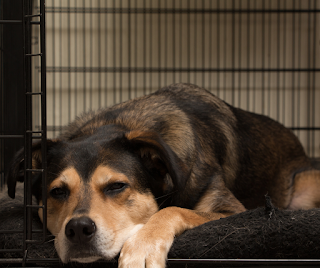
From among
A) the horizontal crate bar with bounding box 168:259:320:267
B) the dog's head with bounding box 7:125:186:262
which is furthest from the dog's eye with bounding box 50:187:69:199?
the horizontal crate bar with bounding box 168:259:320:267

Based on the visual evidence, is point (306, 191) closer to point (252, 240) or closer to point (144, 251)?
point (252, 240)

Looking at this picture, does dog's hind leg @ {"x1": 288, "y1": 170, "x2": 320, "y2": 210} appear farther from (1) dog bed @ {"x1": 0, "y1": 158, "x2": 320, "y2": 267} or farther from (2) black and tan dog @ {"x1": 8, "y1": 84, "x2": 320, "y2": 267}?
(1) dog bed @ {"x1": 0, "y1": 158, "x2": 320, "y2": 267}

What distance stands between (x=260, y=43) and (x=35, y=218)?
427 cm

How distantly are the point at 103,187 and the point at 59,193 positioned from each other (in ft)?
0.74

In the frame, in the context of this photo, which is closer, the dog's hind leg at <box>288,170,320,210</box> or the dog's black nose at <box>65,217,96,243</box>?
the dog's black nose at <box>65,217,96,243</box>

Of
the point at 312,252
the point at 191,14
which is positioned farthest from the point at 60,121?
the point at 312,252

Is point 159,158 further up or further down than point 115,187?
further up

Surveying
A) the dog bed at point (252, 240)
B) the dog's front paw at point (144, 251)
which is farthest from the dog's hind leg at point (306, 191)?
the dog's front paw at point (144, 251)

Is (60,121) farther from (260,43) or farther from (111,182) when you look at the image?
(111,182)

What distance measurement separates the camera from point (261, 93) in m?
5.10

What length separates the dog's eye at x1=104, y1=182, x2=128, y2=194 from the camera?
1536 millimetres

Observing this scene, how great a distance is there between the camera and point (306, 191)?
2.53 m

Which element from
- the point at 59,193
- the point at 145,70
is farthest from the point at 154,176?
the point at 145,70

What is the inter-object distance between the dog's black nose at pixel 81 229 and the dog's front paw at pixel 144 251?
0.47 feet
